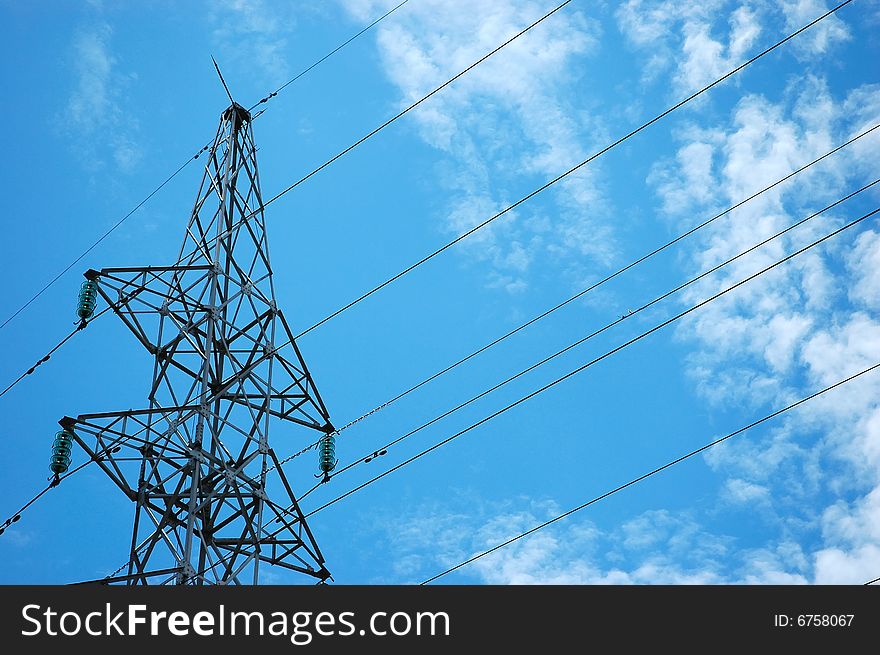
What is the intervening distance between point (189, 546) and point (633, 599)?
254 inches

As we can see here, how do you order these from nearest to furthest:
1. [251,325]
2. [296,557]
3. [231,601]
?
[231,601] → [296,557] → [251,325]

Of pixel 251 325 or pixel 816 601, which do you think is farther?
pixel 251 325

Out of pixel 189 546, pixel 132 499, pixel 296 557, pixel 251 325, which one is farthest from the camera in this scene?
pixel 251 325

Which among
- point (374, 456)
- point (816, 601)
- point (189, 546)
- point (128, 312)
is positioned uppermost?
point (128, 312)

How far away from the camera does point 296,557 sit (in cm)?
1973

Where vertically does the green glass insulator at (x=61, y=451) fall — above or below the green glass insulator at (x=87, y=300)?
below

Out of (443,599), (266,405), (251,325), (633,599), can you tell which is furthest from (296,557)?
(633,599)

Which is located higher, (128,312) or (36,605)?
(128,312)

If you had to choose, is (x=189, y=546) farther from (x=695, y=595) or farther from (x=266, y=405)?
(x=695, y=595)

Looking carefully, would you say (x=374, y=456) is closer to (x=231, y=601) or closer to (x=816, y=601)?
(x=231, y=601)

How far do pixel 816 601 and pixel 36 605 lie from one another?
993cm

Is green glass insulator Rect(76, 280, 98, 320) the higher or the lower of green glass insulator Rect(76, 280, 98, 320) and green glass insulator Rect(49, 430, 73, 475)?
the higher

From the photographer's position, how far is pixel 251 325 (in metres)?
21.1

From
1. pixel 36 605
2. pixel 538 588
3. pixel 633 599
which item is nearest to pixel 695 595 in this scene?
pixel 633 599
